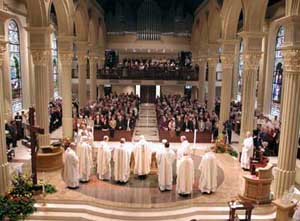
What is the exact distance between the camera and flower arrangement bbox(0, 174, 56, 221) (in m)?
8.71

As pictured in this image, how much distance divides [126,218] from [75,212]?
1.54 metres

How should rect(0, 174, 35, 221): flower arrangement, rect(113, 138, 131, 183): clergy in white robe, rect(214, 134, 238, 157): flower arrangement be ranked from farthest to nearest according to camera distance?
1. rect(214, 134, 238, 157): flower arrangement
2. rect(113, 138, 131, 183): clergy in white robe
3. rect(0, 174, 35, 221): flower arrangement

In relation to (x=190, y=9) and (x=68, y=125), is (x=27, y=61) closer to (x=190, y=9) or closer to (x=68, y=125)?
(x=68, y=125)

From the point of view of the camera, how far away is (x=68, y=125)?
1728 centimetres

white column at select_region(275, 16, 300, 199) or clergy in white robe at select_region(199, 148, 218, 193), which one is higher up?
white column at select_region(275, 16, 300, 199)

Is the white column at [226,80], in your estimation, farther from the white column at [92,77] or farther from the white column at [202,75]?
the white column at [92,77]

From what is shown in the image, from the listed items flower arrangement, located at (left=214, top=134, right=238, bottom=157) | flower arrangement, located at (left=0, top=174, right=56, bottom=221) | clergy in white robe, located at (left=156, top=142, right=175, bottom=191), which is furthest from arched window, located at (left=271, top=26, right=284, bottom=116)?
flower arrangement, located at (left=0, top=174, right=56, bottom=221)

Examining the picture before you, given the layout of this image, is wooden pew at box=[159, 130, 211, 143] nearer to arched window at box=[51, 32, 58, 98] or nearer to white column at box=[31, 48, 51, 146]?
white column at box=[31, 48, 51, 146]

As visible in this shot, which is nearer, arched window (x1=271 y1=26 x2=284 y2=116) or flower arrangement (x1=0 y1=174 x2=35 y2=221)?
flower arrangement (x1=0 y1=174 x2=35 y2=221)

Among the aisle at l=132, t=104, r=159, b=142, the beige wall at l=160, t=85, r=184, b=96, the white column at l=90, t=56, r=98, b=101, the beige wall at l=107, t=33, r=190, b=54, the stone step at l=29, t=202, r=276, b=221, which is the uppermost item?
the beige wall at l=107, t=33, r=190, b=54

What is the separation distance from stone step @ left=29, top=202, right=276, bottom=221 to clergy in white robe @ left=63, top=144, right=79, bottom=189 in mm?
1102

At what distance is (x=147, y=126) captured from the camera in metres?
21.8

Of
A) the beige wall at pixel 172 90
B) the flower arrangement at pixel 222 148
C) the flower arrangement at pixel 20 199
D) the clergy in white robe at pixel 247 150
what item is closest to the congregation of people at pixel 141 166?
the flower arrangement at pixel 20 199

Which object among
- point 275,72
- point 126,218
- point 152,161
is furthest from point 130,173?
point 275,72
